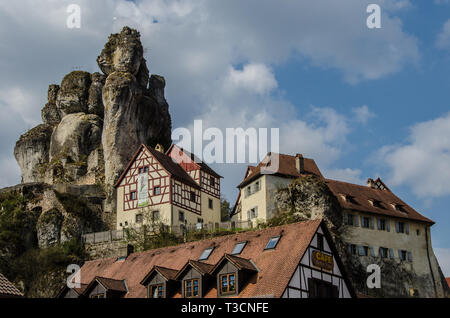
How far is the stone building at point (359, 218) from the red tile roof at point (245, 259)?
62.9 feet

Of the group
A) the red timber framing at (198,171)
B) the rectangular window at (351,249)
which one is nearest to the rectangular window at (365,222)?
the rectangular window at (351,249)

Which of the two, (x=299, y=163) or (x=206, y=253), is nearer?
(x=206, y=253)

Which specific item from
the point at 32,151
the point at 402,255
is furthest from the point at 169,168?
the point at 32,151

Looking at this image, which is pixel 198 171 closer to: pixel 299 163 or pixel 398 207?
pixel 299 163

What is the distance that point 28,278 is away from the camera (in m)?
58.2

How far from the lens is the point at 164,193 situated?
65625mm

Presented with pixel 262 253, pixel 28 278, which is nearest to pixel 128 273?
pixel 262 253

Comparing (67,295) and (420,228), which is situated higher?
(420,228)

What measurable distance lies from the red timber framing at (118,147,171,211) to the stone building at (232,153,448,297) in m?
7.43

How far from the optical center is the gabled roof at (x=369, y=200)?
205 feet

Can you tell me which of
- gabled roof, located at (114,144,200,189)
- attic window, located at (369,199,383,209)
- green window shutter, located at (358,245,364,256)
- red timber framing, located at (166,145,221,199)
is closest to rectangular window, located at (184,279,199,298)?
green window shutter, located at (358,245,364,256)

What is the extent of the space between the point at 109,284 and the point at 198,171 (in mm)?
33361
